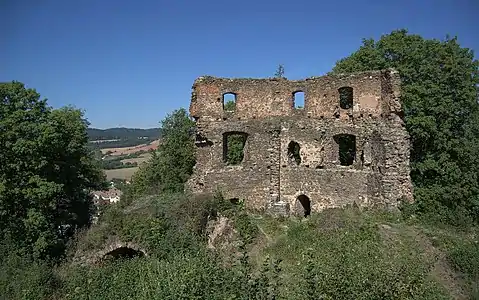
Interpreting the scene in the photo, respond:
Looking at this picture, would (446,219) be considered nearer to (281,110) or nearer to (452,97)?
(452,97)

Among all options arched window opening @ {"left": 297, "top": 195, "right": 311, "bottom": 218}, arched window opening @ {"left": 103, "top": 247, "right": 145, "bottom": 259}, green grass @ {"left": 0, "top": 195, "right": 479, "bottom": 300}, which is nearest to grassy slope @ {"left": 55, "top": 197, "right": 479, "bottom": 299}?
green grass @ {"left": 0, "top": 195, "right": 479, "bottom": 300}

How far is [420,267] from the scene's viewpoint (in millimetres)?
9820

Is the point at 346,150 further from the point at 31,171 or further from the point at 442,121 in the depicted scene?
the point at 31,171

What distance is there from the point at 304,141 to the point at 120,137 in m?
96.1

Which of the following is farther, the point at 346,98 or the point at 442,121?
the point at 346,98

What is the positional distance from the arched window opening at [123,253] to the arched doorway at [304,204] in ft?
21.8

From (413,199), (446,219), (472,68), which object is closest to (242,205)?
(413,199)

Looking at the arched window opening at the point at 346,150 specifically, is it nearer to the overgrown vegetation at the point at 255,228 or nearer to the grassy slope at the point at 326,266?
the overgrown vegetation at the point at 255,228

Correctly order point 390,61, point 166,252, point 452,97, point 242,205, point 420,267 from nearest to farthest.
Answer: point 420,267 → point 166,252 → point 242,205 → point 452,97 → point 390,61

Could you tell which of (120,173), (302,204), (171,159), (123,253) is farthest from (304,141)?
(120,173)

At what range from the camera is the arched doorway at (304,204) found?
17.2m

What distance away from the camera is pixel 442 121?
17.8 m

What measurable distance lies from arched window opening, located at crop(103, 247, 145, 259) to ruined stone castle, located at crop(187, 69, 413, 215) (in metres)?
3.79

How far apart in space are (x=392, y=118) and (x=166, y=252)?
370 inches
